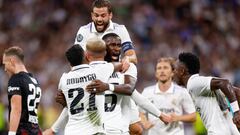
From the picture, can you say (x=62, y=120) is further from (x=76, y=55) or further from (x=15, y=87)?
(x=76, y=55)

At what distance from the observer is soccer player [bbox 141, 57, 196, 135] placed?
13.4m

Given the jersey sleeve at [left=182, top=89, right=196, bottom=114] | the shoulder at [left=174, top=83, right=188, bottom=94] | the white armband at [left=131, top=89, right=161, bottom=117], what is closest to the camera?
the white armband at [left=131, top=89, right=161, bottom=117]

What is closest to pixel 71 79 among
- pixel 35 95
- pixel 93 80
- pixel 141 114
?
pixel 93 80

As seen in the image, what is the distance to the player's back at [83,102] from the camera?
10375 millimetres

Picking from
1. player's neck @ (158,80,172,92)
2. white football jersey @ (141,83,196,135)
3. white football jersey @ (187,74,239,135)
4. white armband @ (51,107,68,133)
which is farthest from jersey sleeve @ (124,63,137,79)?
player's neck @ (158,80,172,92)

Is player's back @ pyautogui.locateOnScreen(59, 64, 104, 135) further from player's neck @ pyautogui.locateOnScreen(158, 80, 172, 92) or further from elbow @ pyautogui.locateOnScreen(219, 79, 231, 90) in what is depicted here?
player's neck @ pyautogui.locateOnScreen(158, 80, 172, 92)

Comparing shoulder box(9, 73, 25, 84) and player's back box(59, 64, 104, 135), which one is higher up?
shoulder box(9, 73, 25, 84)

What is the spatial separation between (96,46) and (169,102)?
3589 millimetres

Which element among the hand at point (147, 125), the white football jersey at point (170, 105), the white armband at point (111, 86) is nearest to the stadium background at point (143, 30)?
the white football jersey at point (170, 105)

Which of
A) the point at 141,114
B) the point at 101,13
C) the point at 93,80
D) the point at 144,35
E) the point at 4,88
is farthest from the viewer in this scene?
the point at 144,35

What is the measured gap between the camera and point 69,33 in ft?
71.7

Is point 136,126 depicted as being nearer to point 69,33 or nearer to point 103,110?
point 103,110

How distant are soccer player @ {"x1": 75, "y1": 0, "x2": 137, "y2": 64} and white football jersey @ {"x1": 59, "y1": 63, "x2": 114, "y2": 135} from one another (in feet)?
3.31

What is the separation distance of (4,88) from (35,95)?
8705mm
